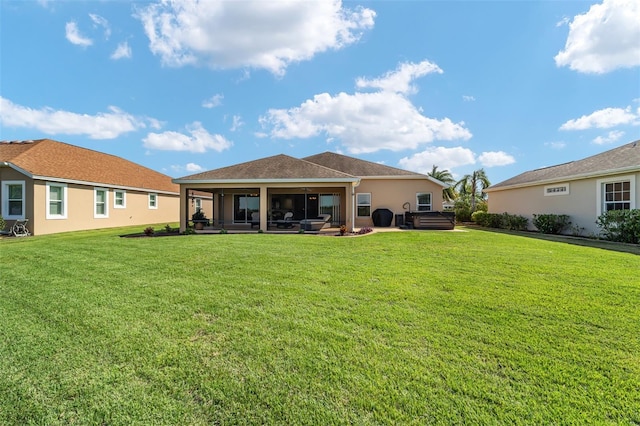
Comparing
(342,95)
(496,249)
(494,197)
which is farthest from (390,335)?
(494,197)

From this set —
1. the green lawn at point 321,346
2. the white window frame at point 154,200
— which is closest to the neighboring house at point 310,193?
the white window frame at point 154,200

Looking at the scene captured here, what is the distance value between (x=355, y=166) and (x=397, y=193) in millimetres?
3753

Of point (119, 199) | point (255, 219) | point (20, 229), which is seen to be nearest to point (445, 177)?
point (255, 219)

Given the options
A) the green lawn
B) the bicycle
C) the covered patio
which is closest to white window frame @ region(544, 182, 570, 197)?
the covered patio

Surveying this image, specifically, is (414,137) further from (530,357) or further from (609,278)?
(530,357)

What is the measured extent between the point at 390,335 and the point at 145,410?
248cm

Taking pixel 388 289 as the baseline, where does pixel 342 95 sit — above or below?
above

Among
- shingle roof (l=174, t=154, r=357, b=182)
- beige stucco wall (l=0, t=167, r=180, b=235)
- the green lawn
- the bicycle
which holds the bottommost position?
the green lawn

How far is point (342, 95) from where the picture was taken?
683 inches

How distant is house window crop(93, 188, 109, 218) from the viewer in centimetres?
1692

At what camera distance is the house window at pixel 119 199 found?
60.4 feet

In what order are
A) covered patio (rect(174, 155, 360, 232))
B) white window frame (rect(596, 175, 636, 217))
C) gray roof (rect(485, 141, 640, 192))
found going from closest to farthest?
1. white window frame (rect(596, 175, 636, 217))
2. gray roof (rect(485, 141, 640, 192))
3. covered patio (rect(174, 155, 360, 232))

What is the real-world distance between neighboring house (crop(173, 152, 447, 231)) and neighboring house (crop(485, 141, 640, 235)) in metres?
5.67

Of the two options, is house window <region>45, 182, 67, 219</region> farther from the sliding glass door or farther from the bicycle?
the sliding glass door
